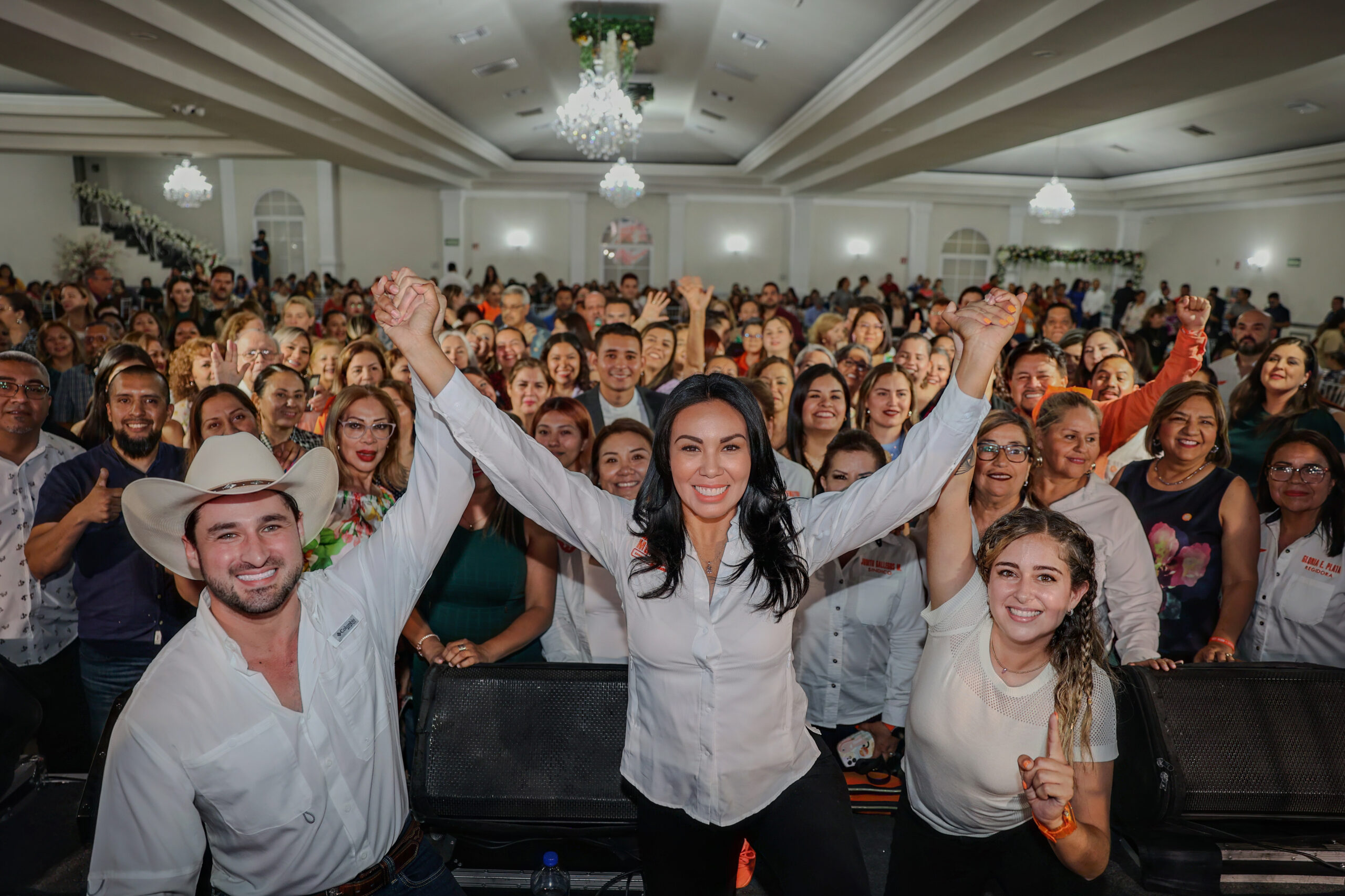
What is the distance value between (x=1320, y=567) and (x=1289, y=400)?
1744 millimetres

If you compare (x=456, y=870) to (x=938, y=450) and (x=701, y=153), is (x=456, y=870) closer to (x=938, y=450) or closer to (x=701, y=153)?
(x=938, y=450)

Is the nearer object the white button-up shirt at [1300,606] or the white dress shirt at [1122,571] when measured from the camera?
the white dress shirt at [1122,571]

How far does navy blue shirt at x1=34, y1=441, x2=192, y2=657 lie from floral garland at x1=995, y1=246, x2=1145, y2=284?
2080cm

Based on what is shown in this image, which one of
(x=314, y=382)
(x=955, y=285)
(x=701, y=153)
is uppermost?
(x=701, y=153)

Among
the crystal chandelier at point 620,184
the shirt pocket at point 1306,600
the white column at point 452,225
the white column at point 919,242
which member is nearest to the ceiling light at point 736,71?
the crystal chandelier at point 620,184

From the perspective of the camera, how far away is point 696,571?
1704 millimetres

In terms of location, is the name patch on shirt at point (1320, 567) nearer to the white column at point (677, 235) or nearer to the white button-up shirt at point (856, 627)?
the white button-up shirt at point (856, 627)

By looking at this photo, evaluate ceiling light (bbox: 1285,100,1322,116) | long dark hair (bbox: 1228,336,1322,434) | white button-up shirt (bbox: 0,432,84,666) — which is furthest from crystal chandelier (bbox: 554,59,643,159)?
ceiling light (bbox: 1285,100,1322,116)

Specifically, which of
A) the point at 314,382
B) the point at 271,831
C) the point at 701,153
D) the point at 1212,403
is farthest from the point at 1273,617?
the point at 701,153

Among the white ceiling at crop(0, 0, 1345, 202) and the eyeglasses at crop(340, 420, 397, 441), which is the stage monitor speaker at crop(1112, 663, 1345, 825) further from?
the white ceiling at crop(0, 0, 1345, 202)

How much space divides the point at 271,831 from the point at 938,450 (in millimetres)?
1486

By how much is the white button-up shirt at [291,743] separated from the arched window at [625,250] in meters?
20.3

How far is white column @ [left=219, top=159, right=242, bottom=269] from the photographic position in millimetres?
18734

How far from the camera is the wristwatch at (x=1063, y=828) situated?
1660 millimetres
